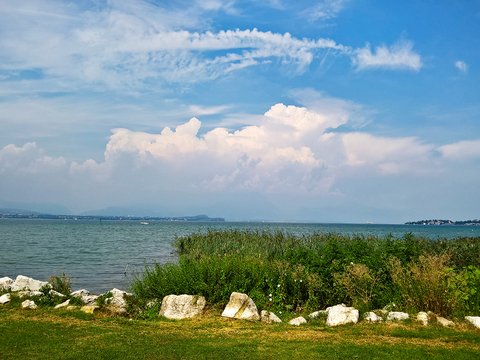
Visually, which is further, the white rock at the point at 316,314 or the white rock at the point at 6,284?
the white rock at the point at 6,284

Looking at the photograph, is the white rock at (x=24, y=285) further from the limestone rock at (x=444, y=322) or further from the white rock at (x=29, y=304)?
the limestone rock at (x=444, y=322)

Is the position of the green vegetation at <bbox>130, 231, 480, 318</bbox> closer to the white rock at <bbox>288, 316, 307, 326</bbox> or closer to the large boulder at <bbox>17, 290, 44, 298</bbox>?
the white rock at <bbox>288, 316, 307, 326</bbox>

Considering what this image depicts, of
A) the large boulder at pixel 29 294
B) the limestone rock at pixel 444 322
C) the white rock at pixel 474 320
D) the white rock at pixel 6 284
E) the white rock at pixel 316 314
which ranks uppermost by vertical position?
the white rock at pixel 474 320

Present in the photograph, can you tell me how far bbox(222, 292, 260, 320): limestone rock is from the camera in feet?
28.6

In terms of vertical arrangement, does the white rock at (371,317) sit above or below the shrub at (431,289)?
below

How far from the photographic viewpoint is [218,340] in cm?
A: 702

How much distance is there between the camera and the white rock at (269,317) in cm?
859

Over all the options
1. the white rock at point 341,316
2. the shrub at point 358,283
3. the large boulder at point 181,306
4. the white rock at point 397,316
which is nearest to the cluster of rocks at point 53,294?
the large boulder at point 181,306

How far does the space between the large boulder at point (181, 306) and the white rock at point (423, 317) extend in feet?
16.8


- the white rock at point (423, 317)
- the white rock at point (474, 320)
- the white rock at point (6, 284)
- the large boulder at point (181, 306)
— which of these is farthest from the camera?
the white rock at point (6, 284)

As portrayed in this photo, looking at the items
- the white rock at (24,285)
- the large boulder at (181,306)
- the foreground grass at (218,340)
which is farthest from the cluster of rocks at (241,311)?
the white rock at (24,285)

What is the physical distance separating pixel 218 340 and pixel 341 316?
9.72ft

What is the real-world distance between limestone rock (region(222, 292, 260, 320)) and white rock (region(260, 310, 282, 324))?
0.13 metres

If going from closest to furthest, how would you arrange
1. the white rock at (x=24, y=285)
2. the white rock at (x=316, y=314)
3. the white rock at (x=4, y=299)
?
the white rock at (x=316, y=314), the white rock at (x=4, y=299), the white rock at (x=24, y=285)
